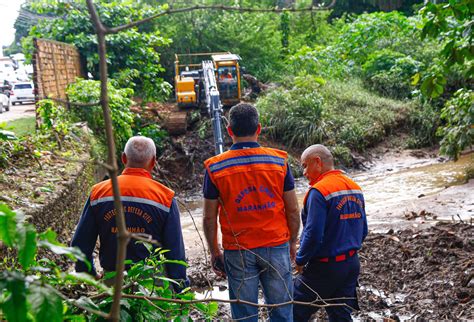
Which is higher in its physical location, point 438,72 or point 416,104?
point 438,72

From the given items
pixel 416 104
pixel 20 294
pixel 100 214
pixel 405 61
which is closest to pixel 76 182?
pixel 100 214

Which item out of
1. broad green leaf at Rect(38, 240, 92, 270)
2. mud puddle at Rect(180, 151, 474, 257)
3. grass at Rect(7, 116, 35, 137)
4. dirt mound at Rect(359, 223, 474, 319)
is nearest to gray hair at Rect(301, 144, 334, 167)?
mud puddle at Rect(180, 151, 474, 257)

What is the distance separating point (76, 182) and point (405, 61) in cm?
1536

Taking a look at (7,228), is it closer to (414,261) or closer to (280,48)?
(414,261)

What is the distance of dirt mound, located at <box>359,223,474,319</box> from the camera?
17.0ft

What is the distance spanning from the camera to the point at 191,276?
6809mm

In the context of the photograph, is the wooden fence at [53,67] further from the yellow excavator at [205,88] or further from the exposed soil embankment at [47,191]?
the yellow excavator at [205,88]

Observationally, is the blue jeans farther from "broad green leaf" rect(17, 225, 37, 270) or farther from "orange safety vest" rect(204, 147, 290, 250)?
"broad green leaf" rect(17, 225, 37, 270)

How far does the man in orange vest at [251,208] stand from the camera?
4.04 metres

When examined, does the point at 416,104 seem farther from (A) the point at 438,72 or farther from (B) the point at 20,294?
(B) the point at 20,294

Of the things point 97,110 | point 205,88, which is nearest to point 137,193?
point 97,110

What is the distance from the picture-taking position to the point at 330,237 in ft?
13.9

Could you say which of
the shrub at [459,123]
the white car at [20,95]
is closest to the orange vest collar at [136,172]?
the shrub at [459,123]

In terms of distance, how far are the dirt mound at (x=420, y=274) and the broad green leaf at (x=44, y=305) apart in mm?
4123
